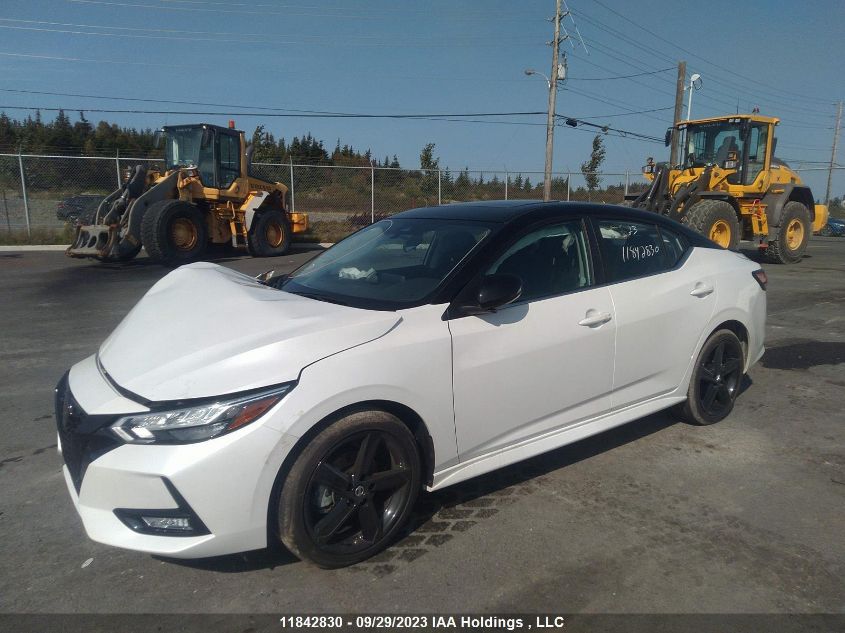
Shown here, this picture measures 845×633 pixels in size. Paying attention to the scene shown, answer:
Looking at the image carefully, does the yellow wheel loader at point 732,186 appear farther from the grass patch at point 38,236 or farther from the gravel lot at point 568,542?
the grass patch at point 38,236

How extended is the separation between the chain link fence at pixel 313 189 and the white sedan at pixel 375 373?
40.5 feet

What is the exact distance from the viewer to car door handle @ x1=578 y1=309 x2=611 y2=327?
3.55m

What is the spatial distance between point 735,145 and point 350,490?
1343 cm

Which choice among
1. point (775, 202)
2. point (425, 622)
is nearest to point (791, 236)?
A: point (775, 202)

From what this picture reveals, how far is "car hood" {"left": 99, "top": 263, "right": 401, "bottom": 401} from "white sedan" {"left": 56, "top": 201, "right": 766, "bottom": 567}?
0.03ft

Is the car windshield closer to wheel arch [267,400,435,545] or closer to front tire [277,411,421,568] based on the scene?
wheel arch [267,400,435,545]

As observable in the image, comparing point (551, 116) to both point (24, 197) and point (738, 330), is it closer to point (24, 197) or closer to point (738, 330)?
point (24, 197)

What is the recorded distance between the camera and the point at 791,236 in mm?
14781

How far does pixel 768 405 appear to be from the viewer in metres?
4.98

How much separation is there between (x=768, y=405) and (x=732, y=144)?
10259 mm

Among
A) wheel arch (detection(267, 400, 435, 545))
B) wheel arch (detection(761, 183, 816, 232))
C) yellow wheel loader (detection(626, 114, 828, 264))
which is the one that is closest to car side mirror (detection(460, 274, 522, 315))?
wheel arch (detection(267, 400, 435, 545))

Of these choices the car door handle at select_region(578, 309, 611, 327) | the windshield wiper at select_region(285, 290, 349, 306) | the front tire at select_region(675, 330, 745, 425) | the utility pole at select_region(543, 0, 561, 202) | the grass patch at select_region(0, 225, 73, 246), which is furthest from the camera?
the utility pole at select_region(543, 0, 561, 202)

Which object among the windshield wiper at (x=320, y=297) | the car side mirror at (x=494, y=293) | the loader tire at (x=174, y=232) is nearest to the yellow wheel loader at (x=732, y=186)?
the loader tire at (x=174, y=232)

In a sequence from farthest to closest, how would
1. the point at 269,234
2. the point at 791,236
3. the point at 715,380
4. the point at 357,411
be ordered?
the point at 269,234, the point at 791,236, the point at 715,380, the point at 357,411
